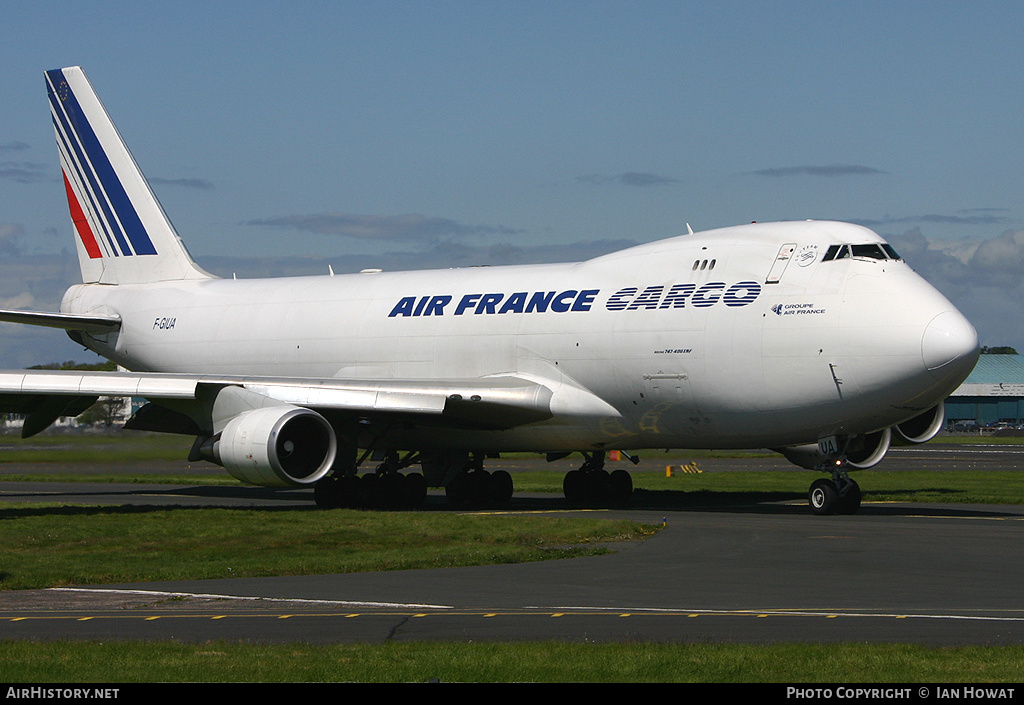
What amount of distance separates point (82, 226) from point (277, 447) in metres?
17.2

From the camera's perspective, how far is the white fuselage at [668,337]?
23.9 m

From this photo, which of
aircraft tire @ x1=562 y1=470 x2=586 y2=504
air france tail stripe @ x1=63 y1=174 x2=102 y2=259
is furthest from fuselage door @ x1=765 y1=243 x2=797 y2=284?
air france tail stripe @ x1=63 y1=174 x2=102 y2=259

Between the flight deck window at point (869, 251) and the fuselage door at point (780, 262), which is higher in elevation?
the flight deck window at point (869, 251)

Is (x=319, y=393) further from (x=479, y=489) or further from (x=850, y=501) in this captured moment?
(x=850, y=501)

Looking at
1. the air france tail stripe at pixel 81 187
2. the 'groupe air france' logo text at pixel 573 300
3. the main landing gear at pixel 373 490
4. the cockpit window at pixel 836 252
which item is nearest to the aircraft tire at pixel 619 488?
the main landing gear at pixel 373 490

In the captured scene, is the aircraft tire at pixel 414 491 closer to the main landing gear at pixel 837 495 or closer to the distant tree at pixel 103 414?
the main landing gear at pixel 837 495

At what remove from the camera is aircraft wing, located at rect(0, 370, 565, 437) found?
1056 inches

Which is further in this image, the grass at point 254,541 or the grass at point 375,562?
the grass at point 254,541

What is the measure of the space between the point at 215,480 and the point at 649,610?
29.3m

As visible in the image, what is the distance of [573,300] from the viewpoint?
1112 inches

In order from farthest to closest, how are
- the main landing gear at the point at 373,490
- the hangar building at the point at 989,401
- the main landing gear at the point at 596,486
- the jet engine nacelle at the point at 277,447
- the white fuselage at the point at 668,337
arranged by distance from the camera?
the hangar building at the point at 989,401
the main landing gear at the point at 596,486
the main landing gear at the point at 373,490
the jet engine nacelle at the point at 277,447
the white fuselage at the point at 668,337

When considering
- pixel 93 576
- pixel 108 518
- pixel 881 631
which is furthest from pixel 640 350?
pixel 881 631

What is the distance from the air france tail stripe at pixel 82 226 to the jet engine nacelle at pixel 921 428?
→ 2365 centimetres

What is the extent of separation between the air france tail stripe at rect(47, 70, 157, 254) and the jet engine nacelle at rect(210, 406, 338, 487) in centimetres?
1345
